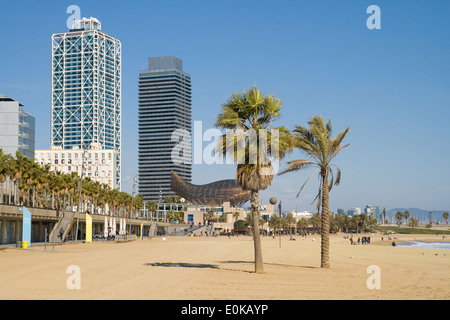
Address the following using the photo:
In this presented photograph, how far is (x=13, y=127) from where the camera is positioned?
126 m

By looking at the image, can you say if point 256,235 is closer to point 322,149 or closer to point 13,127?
point 322,149

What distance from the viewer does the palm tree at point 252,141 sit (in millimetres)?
23812

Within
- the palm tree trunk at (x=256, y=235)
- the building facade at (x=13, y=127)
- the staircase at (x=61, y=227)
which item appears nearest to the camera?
the palm tree trunk at (x=256, y=235)

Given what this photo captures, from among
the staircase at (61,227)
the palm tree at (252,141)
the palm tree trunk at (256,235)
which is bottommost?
the staircase at (61,227)

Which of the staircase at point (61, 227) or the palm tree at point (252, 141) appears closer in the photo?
the palm tree at point (252, 141)

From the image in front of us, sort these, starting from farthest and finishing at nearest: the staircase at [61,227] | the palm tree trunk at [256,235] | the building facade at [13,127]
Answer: the building facade at [13,127]
the staircase at [61,227]
the palm tree trunk at [256,235]

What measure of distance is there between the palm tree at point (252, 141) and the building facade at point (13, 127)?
113400 mm

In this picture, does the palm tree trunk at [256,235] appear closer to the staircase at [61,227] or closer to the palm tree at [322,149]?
the palm tree at [322,149]

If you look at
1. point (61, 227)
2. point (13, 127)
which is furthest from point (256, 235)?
point (13, 127)

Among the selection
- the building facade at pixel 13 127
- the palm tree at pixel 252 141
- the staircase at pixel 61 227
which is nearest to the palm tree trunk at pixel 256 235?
the palm tree at pixel 252 141

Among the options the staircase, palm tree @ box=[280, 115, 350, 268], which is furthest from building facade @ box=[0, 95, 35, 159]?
palm tree @ box=[280, 115, 350, 268]

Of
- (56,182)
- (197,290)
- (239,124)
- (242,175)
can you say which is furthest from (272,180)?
(56,182)
